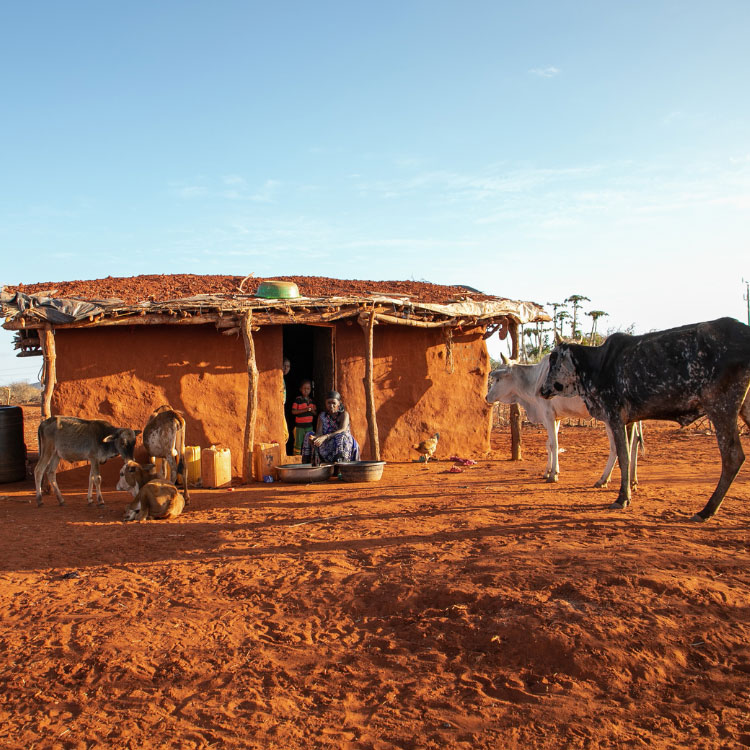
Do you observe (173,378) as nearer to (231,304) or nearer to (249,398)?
(249,398)

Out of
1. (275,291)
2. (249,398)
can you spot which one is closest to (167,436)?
(249,398)

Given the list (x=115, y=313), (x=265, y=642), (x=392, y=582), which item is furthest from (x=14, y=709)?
(x=115, y=313)

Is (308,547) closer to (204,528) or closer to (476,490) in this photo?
(204,528)

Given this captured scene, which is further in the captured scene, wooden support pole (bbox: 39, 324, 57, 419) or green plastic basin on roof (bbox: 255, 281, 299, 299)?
green plastic basin on roof (bbox: 255, 281, 299, 299)

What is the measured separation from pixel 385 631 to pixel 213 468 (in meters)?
6.16

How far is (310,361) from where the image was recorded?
16297 millimetres

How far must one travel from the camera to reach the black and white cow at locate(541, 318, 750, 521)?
6445 millimetres

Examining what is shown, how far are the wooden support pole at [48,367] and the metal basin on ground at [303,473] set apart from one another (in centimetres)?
369

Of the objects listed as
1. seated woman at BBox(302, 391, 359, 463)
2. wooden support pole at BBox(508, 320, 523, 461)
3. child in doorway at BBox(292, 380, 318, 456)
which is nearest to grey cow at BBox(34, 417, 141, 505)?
seated woman at BBox(302, 391, 359, 463)

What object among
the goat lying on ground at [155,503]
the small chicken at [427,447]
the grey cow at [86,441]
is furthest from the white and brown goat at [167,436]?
the small chicken at [427,447]

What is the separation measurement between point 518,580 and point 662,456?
8881 mm

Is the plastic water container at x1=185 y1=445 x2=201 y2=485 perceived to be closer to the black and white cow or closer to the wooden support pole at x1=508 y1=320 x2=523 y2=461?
the black and white cow

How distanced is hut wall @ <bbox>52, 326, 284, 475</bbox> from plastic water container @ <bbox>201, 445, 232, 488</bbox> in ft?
2.49

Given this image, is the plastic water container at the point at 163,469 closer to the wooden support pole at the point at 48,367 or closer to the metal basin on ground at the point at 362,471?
the wooden support pole at the point at 48,367
